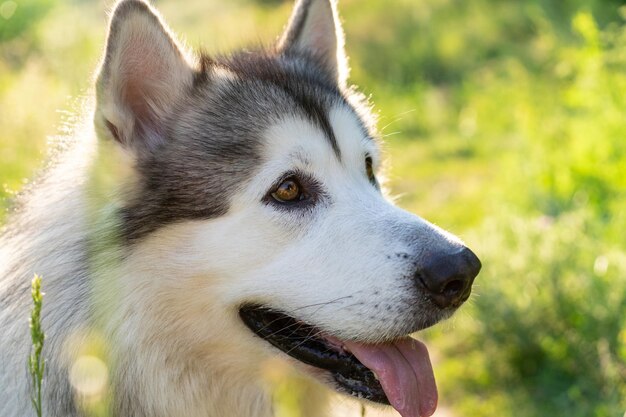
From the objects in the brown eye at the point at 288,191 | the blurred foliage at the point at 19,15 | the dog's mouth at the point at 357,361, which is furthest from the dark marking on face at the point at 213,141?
the blurred foliage at the point at 19,15

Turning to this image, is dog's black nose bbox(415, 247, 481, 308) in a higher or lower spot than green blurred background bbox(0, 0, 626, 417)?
higher

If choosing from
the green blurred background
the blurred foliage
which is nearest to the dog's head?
the green blurred background

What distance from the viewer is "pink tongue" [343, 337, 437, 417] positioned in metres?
3.00

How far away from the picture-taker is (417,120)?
38.4ft

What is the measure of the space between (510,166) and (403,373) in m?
4.79

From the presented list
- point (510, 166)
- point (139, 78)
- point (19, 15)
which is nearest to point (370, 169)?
point (139, 78)

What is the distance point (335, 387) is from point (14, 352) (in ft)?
3.52

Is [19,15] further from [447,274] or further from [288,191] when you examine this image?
[447,274]

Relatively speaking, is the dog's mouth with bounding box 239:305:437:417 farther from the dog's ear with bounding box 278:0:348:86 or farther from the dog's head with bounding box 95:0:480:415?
the dog's ear with bounding box 278:0:348:86

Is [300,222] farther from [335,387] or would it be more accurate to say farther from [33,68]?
[33,68]

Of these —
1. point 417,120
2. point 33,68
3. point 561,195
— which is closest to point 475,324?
point 561,195

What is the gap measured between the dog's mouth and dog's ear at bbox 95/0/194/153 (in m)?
0.73

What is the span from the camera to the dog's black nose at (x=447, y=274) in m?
2.84

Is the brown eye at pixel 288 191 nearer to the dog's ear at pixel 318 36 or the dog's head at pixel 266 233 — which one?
the dog's head at pixel 266 233
